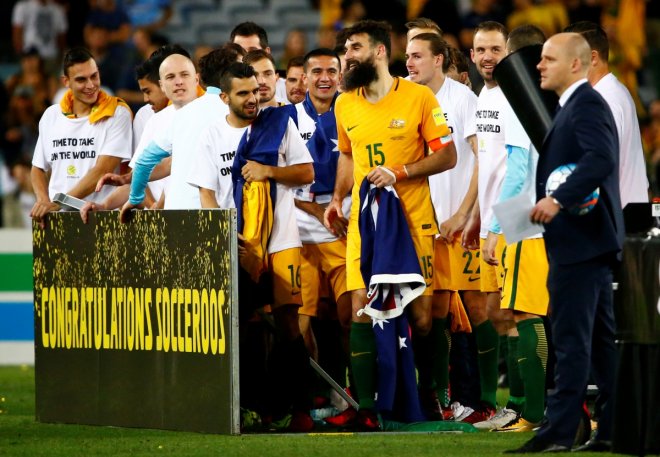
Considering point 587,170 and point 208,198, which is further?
point 208,198

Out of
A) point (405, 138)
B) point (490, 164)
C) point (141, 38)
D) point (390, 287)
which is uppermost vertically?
point (141, 38)

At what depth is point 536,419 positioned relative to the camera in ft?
26.4

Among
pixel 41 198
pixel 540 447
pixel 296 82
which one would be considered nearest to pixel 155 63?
pixel 296 82

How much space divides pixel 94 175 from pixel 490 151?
3056mm

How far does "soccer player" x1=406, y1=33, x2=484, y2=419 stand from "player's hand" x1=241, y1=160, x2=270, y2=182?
1202 mm

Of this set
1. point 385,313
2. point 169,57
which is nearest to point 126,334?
point 385,313

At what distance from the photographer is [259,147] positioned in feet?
27.1

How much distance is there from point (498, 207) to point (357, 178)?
1.92 m

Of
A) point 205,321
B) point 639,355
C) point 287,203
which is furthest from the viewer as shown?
point 287,203

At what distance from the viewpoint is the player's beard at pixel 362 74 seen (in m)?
8.30

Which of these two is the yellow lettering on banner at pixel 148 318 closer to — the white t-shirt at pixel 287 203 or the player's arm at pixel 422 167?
the white t-shirt at pixel 287 203

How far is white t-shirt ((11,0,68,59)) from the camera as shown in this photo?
18.5 m

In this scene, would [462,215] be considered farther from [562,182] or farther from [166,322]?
[562,182]

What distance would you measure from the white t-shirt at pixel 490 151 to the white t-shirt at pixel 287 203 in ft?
3.49
